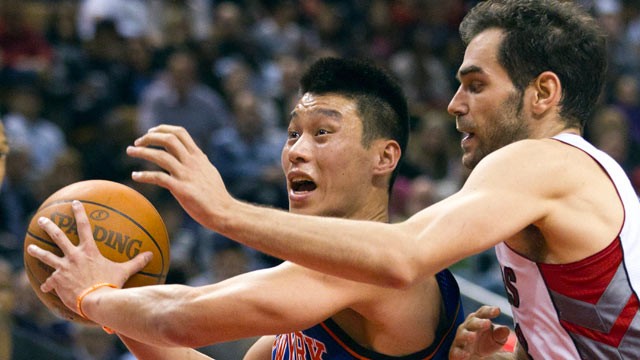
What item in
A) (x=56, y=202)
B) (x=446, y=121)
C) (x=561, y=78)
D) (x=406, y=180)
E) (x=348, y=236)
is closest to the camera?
(x=348, y=236)

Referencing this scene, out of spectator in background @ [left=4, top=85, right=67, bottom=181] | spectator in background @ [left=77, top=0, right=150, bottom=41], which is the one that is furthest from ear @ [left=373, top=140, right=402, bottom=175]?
spectator in background @ [left=77, top=0, right=150, bottom=41]

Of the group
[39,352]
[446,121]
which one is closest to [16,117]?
[39,352]

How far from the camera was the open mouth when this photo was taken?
12.2 ft

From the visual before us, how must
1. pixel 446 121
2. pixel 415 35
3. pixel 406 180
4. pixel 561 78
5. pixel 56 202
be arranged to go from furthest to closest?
pixel 415 35, pixel 446 121, pixel 406 180, pixel 56 202, pixel 561 78

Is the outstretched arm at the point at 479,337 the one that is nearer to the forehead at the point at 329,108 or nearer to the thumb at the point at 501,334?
the thumb at the point at 501,334

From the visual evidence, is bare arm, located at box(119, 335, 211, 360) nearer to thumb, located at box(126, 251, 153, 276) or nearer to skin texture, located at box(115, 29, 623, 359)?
thumb, located at box(126, 251, 153, 276)

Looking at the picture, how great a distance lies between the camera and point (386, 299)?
340cm

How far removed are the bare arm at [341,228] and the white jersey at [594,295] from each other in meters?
0.37

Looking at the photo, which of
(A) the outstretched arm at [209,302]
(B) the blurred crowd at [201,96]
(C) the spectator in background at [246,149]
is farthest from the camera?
(C) the spectator in background at [246,149]

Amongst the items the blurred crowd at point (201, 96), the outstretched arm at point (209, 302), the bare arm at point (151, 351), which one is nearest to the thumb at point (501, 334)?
the outstretched arm at point (209, 302)

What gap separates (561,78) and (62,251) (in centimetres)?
188

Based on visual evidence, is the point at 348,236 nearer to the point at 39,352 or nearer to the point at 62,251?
the point at 62,251

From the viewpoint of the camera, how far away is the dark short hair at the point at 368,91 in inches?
149

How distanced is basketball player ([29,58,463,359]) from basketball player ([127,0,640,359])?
127 mm
